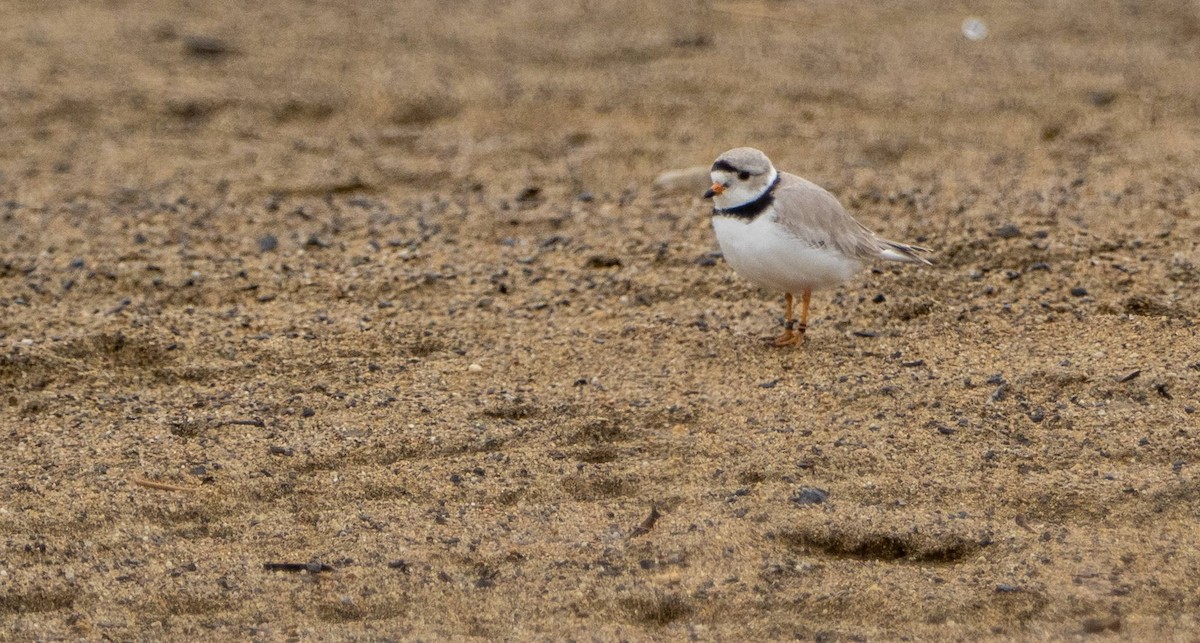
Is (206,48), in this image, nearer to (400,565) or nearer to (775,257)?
(775,257)

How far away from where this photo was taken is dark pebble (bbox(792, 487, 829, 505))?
13.4 feet

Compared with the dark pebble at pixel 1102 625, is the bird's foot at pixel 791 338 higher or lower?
higher

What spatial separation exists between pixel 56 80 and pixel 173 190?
2.03 metres

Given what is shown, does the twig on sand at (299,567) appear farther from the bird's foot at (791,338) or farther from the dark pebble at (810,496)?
the bird's foot at (791,338)

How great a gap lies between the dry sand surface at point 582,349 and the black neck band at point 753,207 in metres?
0.51

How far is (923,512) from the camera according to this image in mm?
4023

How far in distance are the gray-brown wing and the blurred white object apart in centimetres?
419

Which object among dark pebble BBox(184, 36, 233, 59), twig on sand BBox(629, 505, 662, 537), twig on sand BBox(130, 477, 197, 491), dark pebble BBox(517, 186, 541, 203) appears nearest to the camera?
twig on sand BBox(629, 505, 662, 537)

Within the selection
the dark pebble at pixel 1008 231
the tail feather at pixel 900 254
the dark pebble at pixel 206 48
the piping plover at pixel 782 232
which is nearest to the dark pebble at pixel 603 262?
the piping plover at pixel 782 232

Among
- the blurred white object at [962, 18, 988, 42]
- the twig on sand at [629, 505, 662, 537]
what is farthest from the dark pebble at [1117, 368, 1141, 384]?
the blurred white object at [962, 18, 988, 42]

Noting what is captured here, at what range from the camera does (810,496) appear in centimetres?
412

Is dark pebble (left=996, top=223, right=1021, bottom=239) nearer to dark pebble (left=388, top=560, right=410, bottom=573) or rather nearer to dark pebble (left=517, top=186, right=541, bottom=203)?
dark pebble (left=517, top=186, right=541, bottom=203)

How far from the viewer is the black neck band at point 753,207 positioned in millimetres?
5051

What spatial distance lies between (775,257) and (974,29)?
492 centimetres
